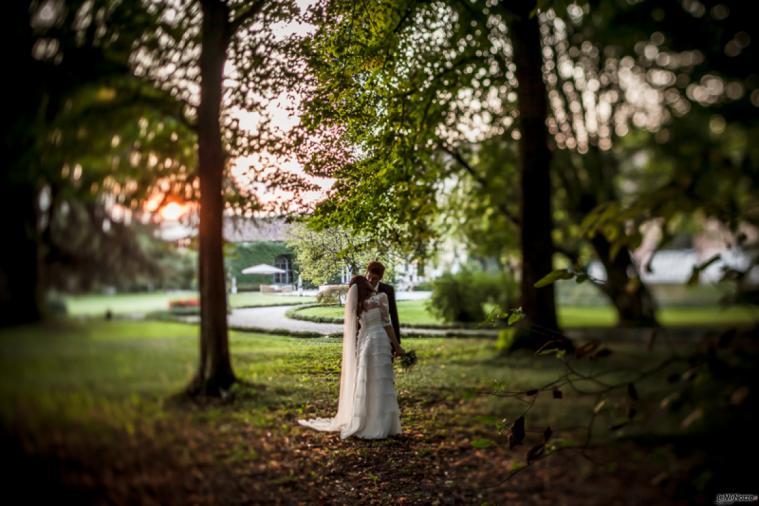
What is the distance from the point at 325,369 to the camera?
1593 mm

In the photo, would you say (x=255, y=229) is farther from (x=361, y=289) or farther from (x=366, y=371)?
(x=366, y=371)

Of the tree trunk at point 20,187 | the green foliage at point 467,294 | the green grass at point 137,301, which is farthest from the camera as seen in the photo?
the green foliage at point 467,294

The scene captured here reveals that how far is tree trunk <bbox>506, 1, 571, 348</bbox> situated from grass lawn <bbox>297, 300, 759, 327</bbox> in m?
1.17

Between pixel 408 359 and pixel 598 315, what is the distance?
12730 millimetres

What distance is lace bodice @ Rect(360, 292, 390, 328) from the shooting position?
1.61 meters

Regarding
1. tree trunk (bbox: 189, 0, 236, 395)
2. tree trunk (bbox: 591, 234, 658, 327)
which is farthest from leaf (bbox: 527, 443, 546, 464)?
tree trunk (bbox: 591, 234, 658, 327)

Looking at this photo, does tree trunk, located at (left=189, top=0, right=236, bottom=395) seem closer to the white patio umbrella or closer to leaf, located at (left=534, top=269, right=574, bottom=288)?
the white patio umbrella

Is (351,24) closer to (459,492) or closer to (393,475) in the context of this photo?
(393,475)

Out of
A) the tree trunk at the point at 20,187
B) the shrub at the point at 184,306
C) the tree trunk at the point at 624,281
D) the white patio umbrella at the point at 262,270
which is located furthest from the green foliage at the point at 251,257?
the tree trunk at the point at 624,281

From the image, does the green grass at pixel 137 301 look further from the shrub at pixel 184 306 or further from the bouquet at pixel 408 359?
the bouquet at pixel 408 359

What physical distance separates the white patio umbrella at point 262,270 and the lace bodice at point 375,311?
9.5 inches

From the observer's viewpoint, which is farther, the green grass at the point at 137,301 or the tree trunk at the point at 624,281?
the tree trunk at the point at 624,281

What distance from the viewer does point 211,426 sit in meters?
2.80

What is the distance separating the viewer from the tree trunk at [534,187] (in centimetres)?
368
